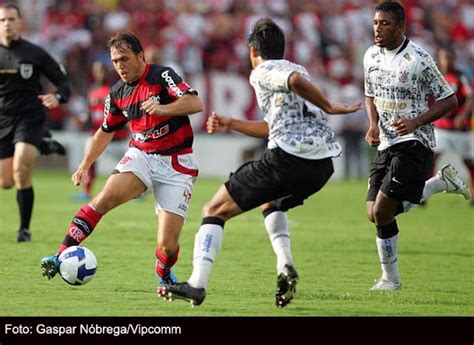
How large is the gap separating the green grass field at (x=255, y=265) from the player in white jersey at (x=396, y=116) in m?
0.71

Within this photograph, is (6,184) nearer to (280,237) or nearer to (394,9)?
(280,237)

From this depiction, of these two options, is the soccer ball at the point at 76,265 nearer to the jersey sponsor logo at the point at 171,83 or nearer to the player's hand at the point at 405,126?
the jersey sponsor logo at the point at 171,83

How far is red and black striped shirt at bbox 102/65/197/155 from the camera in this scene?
9.41m

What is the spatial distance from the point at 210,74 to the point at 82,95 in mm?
3280

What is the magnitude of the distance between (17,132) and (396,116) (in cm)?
529

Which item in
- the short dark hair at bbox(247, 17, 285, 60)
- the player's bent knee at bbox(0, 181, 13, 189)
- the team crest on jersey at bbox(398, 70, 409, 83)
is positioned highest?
the short dark hair at bbox(247, 17, 285, 60)

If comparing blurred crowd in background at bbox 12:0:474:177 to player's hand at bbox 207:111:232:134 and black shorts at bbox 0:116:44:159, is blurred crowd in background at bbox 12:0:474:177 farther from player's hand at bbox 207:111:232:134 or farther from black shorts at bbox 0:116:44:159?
player's hand at bbox 207:111:232:134

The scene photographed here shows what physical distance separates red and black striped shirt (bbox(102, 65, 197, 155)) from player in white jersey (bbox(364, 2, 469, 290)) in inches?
70.4

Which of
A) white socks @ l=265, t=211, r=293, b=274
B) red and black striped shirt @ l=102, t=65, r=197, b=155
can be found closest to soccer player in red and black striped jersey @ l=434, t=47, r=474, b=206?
red and black striped shirt @ l=102, t=65, r=197, b=155

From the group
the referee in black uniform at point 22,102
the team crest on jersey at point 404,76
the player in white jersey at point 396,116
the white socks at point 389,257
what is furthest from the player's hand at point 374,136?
the referee in black uniform at point 22,102

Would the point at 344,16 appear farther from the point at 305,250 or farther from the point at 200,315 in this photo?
the point at 200,315

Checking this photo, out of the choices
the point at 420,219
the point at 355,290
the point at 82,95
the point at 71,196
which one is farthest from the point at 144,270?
the point at 82,95

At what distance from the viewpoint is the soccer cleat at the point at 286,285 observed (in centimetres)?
852

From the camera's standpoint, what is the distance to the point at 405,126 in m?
9.40
